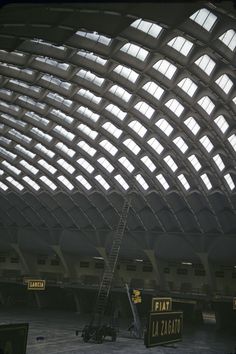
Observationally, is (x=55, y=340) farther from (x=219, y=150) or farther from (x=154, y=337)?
(x=154, y=337)

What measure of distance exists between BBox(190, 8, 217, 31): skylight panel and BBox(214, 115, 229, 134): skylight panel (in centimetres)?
1211

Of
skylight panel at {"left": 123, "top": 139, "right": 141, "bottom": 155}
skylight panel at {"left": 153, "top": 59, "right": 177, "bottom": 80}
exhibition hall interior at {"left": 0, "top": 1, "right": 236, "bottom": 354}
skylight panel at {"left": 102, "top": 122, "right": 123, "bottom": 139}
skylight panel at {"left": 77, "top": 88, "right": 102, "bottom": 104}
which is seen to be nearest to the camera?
exhibition hall interior at {"left": 0, "top": 1, "right": 236, "bottom": 354}

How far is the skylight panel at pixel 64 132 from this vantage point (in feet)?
148

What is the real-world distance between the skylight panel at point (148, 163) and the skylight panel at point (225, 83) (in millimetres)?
16672

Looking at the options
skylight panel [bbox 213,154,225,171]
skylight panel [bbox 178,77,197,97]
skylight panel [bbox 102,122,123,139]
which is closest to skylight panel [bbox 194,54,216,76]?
skylight panel [bbox 178,77,197,97]

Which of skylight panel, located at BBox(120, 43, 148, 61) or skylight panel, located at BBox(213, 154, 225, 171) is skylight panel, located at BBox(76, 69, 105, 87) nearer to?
skylight panel, located at BBox(120, 43, 148, 61)

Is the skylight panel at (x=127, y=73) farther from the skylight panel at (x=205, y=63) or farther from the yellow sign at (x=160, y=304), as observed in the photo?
the yellow sign at (x=160, y=304)

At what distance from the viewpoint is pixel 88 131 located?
44531mm

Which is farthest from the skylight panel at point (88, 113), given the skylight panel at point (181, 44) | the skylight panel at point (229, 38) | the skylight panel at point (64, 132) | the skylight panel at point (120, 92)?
the skylight panel at point (229, 38)

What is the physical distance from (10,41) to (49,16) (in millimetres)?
3898

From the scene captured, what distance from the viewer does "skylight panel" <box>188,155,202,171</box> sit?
42644 mm

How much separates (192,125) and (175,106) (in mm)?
2524

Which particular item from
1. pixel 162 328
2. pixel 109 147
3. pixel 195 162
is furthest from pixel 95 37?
pixel 109 147

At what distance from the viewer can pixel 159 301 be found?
1535 centimetres
